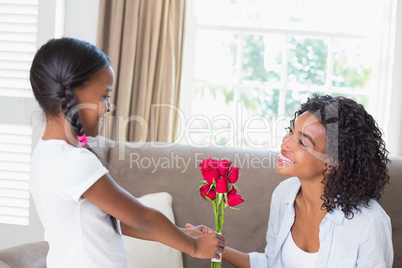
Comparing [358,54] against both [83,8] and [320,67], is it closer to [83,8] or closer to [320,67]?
[320,67]

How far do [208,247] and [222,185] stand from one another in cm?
22

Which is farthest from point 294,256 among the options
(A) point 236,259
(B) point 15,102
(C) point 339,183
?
(B) point 15,102

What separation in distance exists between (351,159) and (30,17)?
2.38 metres

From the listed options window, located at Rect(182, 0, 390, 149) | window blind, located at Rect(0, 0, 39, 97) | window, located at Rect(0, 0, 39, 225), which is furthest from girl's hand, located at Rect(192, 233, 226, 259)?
window blind, located at Rect(0, 0, 39, 97)

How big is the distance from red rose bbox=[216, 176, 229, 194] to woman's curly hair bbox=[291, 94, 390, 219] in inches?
22.2

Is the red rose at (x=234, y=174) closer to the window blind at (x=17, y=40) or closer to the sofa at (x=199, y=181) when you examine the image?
the sofa at (x=199, y=181)

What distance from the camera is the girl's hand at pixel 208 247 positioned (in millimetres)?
1512

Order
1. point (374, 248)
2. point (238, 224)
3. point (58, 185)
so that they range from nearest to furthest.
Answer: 1. point (58, 185)
2. point (374, 248)
3. point (238, 224)

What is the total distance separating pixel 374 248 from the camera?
1.72m

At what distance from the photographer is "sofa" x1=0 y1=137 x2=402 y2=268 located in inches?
92.0

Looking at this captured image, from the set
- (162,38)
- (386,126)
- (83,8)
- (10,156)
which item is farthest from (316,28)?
(10,156)

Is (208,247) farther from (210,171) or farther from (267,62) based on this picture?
(267,62)

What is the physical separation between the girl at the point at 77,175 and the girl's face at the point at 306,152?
0.58 meters

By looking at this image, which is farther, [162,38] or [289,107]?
[289,107]
